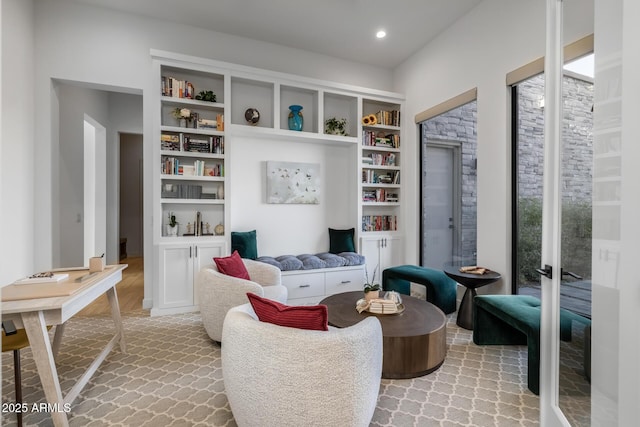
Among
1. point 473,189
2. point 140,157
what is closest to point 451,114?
point 473,189

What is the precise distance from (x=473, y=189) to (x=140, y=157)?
724 centimetres

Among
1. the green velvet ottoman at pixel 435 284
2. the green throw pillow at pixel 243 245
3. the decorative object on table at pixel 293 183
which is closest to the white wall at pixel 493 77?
the green velvet ottoman at pixel 435 284

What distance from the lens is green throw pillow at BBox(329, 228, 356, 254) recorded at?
480 centimetres

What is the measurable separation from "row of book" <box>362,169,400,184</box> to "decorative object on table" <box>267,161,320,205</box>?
716mm

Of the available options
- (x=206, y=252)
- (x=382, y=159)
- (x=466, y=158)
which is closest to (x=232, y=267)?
(x=206, y=252)

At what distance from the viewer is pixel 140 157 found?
783cm

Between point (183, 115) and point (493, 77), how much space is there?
352cm

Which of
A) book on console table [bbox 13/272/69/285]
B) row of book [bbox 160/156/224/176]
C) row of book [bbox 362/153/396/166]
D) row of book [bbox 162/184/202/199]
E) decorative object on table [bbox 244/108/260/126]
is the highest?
decorative object on table [bbox 244/108/260/126]

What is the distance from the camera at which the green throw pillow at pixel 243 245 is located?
4.20 metres

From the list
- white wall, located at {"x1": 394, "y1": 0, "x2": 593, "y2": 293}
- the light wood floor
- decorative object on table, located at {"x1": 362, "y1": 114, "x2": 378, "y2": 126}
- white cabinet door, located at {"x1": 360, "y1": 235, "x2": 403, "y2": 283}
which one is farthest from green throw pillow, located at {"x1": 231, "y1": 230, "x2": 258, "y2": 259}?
white wall, located at {"x1": 394, "y1": 0, "x2": 593, "y2": 293}

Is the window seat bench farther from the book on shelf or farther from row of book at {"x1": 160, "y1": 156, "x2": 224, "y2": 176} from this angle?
the book on shelf

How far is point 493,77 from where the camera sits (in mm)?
3609

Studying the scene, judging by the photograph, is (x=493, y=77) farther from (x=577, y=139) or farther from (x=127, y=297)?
(x=127, y=297)

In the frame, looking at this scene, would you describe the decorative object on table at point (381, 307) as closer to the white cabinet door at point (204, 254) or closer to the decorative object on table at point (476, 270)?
the decorative object on table at point (476, 270)
